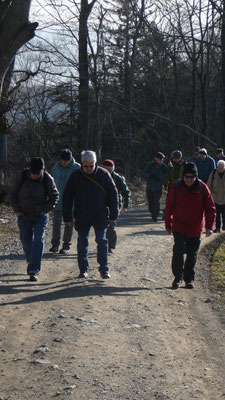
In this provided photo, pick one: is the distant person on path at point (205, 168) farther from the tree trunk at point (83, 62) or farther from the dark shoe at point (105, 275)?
the tree trunk at point (83, 62)

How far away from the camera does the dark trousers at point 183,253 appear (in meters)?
9.86

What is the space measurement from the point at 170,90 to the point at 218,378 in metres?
41.6

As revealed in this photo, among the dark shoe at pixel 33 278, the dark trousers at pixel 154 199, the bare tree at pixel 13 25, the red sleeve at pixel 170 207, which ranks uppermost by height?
the bare tree at pixel 13 25

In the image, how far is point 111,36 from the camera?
3934 centimetres

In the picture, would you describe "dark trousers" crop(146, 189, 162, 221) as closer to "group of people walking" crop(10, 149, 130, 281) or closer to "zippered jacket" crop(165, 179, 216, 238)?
"group of people walking" crop(10, 149, 130, 281)

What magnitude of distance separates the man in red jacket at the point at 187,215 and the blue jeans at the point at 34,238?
197 centimetres

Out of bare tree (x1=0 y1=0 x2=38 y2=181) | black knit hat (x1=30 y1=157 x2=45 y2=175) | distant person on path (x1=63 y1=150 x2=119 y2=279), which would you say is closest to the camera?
black knit hat (x1=30 y1=157 x2=45 y2=175)

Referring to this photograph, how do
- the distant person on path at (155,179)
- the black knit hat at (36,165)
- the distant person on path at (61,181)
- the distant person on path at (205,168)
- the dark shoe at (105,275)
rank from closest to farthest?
the black knit hat at (36,165), the dark shoe at (105,275), the distant person on path at (61,181), the distant person on path at (205,168), the distant person on path at (155,179)

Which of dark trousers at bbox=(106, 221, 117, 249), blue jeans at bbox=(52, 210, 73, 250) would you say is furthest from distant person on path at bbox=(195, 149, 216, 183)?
blue jeans at bbox=(52, 210, 73, 250)

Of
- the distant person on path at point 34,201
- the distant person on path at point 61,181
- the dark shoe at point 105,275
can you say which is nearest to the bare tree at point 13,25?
the distant person on path at point 61,181

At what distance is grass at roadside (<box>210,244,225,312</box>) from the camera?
9737mm

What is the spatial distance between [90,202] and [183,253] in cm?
164

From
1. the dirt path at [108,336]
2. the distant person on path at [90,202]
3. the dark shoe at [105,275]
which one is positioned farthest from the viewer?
the dark shoe at [105,275]

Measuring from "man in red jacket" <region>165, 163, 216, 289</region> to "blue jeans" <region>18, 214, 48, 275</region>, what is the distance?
1.97m
